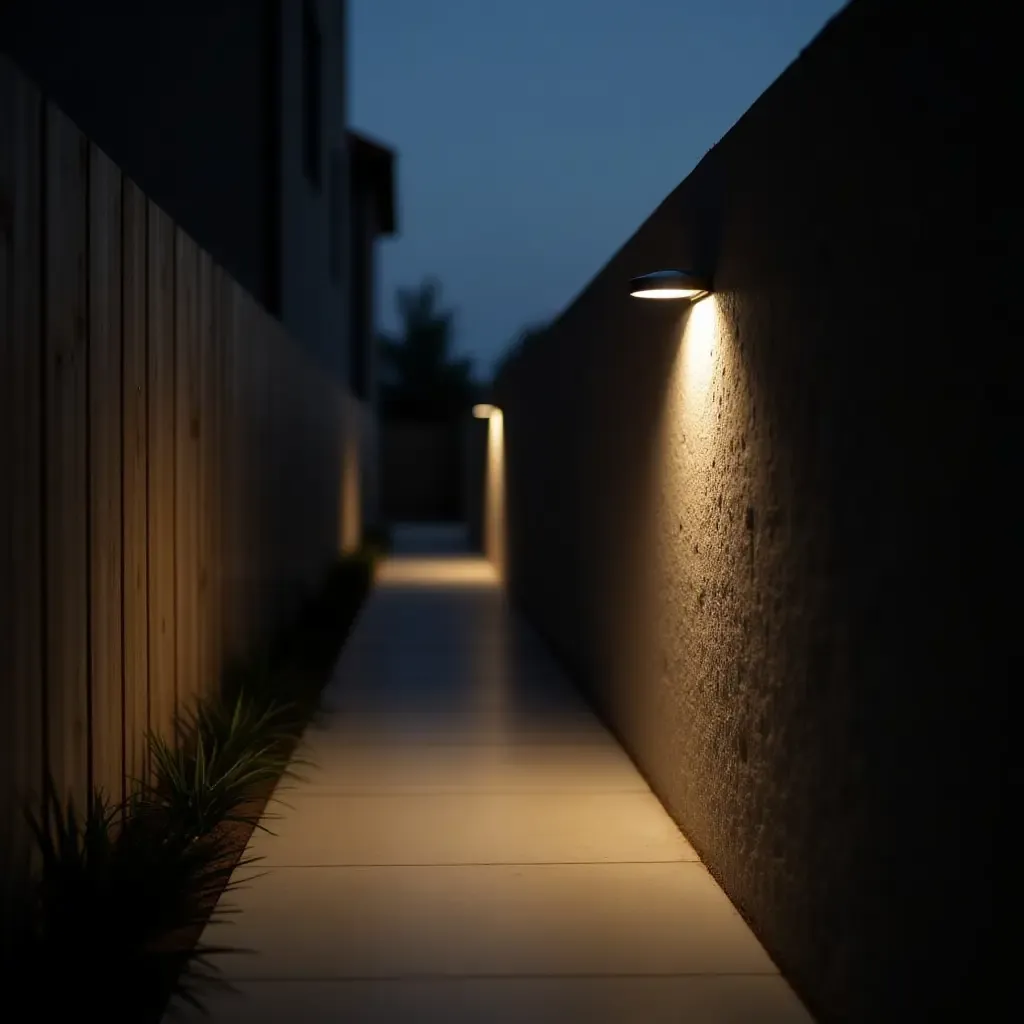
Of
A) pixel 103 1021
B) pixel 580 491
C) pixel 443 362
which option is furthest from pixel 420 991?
pixel 443 362

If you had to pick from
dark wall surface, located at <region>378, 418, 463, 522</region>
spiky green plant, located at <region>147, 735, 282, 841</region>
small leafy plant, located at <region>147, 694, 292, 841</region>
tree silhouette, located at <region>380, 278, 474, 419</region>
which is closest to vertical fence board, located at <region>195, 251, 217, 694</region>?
small leafy plant, located at <region>147, 694, 292, 841</region>

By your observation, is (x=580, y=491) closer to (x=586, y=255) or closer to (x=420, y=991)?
(x=420, y=991)

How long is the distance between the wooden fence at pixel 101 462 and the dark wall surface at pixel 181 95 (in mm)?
3061

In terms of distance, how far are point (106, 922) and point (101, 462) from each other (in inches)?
48.7

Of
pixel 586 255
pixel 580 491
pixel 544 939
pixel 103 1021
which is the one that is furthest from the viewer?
pixel 586 255

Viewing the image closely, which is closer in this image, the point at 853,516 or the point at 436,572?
the point at 853,516

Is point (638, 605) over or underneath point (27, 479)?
underneath

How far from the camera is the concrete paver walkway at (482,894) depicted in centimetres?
298

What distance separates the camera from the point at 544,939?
3352 mm

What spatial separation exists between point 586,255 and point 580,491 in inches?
3856

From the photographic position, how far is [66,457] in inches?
122

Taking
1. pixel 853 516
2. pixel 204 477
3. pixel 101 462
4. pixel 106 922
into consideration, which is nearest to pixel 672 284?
pixel 853 516

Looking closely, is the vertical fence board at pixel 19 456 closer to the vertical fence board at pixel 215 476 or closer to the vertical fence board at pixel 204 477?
the vertical fence board at pixel 204 477

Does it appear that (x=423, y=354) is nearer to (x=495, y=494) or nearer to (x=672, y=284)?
(x=495, y=494)
